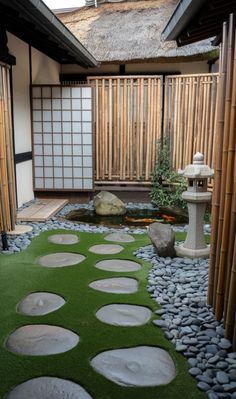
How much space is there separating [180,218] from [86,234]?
1.84 metres

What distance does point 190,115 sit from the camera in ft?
21.9

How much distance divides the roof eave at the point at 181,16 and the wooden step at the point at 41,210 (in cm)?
324

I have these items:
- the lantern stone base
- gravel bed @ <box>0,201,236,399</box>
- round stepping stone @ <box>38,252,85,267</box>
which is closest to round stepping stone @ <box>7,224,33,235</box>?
gravel bed @ <box>0,201,236,399</box>

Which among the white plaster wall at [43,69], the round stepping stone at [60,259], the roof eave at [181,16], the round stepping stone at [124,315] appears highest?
the white plaster wall at [43,69]

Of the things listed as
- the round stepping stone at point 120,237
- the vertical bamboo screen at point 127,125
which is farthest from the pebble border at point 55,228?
the vertical bamboo screen at point 127,125

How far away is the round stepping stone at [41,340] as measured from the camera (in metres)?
2.26

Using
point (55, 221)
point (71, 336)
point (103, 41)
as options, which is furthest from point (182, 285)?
point (103, 41)

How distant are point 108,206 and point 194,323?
3.87 meters

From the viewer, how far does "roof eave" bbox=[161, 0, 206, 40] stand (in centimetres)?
245

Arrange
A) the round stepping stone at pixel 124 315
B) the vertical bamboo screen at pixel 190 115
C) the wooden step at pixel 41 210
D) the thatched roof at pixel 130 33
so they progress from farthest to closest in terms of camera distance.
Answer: the thatched roof at pixel 130 33 < the vertical bamboo screen at pixel 190 115 < the wooden step at pixel 41 210 < the round stepping stone at pixel 124 315

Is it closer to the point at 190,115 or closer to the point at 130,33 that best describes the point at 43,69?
the point at 130,33

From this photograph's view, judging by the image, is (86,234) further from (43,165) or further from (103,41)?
(103,41)

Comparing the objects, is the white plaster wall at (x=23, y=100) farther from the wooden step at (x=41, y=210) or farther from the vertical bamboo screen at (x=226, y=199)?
the vertical bamboo screen at (x=226, y=199)

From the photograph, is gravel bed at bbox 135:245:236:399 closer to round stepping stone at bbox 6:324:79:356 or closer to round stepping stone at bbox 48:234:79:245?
round stepping stone at bbox 6:324:79:356
